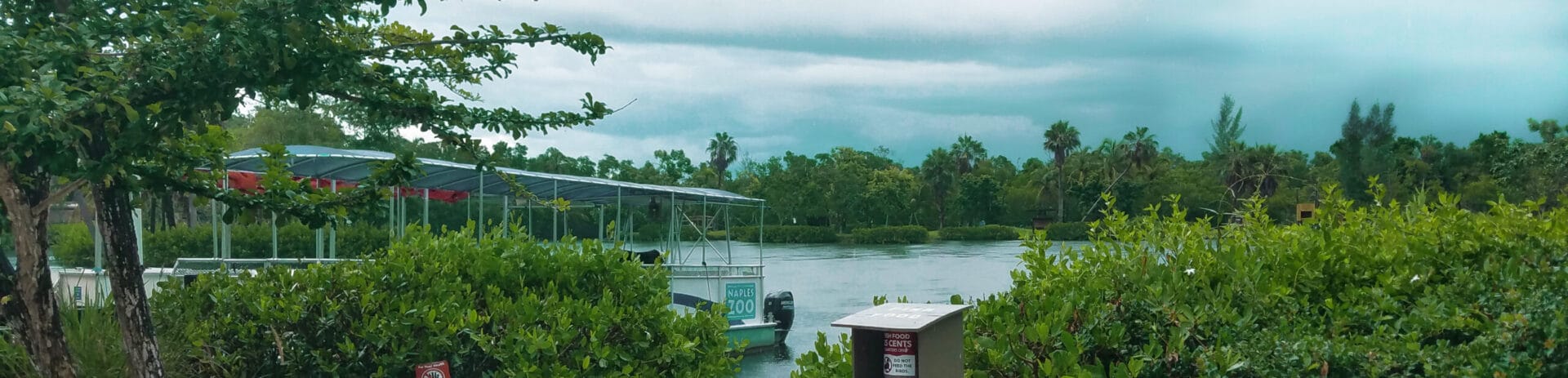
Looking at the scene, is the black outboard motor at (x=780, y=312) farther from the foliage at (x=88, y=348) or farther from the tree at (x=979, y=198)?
the tree at (x=979, y=198)

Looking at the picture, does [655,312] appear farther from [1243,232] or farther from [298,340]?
[1243,232]

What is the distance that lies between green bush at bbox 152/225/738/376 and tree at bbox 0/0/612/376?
0.42m

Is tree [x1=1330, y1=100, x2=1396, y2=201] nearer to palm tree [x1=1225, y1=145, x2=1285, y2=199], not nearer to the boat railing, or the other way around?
palm tree [x1=1225, y1=145, x2=1285, y2=199]

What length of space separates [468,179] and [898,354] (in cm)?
1178

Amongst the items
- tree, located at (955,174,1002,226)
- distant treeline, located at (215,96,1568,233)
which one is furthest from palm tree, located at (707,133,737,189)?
tree, located at (955,174,1002,226)

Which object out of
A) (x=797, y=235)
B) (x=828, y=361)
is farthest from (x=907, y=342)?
(x=797, y=235)

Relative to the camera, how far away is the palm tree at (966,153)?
6178 centimetres

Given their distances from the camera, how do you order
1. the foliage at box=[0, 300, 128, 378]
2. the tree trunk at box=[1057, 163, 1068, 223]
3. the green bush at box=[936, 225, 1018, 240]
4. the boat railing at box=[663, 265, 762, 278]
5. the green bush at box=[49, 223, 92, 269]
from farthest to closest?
the green bush at box=[936, 225, 1018, 240]
the tree trunk at box=[1057, 163, 1068, 223]
the green bush at box=[49, 223, 92, 269]
the boat railing at box=[663, 265, 762, 278]
the foliage at box=[0, 300, 128, 378]

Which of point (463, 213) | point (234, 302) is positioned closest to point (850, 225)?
point (463, 213)

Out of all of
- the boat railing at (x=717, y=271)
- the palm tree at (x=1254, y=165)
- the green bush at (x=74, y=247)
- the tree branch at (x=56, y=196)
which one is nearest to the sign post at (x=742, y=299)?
the boat railing at (x=717, y=271)

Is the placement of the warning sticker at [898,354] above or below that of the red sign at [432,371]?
above

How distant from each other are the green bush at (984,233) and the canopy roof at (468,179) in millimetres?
32440

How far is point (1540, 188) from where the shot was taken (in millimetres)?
33656

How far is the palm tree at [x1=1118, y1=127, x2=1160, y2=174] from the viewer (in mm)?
57500
